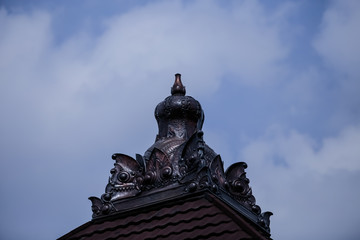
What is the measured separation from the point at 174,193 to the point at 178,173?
25cm

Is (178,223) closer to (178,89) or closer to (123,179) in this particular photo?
(123,179)

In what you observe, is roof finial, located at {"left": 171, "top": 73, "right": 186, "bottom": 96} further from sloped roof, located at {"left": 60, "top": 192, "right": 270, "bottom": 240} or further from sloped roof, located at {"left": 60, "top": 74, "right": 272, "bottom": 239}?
sloped roof, located at {"left": 60, "top": 192, "right": 270, "bottom": 240}

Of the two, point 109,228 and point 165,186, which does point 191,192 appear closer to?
point 165,186

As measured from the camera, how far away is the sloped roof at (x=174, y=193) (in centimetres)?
640

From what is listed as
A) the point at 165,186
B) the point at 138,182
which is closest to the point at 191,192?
the point at 165,186

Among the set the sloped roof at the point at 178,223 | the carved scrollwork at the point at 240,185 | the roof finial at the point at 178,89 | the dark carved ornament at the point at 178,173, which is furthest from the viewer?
the roof finial at the point at 178,89

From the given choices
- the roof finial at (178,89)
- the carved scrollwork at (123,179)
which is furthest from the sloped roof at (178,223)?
the roof finial at (178,89)

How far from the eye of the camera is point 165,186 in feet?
23.0

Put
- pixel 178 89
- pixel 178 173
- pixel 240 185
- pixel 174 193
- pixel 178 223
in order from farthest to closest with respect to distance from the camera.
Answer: pixel 178 89 → pixel 240 185 → pixel 178 173 → pixel 174 193 → pixel 178 223

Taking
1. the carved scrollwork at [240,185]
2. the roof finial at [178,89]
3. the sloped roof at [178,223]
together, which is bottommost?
the sloped roof at [178,223]

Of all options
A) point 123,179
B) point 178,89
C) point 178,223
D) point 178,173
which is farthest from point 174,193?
point 178,89

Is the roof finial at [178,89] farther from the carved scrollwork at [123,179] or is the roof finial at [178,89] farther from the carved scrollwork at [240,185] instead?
the carved scrollwork at [240,185]

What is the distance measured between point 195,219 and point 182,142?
4.87 feet

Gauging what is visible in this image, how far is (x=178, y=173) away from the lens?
704 centimetres
